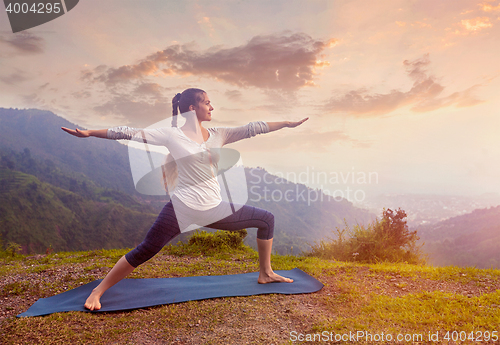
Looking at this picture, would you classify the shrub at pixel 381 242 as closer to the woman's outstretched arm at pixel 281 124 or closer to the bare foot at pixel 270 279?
the bare foot at pixel 270 279

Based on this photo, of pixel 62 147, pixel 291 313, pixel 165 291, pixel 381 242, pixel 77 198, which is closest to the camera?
pixel 291 313

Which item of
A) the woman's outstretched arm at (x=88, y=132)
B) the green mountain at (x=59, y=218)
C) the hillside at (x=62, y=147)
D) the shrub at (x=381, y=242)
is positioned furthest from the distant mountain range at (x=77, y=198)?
the woman's outstretched arm at (x=88, y=132)

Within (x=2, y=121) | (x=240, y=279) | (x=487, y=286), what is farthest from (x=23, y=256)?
(x=2, y=121)

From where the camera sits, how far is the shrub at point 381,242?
253 inches

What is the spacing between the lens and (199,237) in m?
6.93

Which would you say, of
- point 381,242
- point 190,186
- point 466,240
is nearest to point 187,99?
point 190,186

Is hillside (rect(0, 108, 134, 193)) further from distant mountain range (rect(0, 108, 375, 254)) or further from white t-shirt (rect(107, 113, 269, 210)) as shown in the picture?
white t-shirt (rect(107, 113, 269, 210))

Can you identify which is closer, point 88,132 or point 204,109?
point 88,132

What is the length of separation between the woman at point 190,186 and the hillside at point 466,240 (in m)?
4.38

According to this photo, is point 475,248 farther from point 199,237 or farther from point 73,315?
point 73,315

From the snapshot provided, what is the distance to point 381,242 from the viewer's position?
6438mm

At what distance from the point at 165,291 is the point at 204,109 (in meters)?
2.35

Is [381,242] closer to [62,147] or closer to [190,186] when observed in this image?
[190,186]

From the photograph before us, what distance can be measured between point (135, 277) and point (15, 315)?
1566mm
